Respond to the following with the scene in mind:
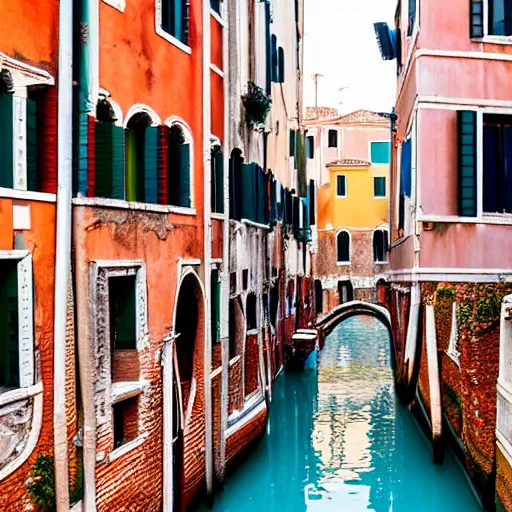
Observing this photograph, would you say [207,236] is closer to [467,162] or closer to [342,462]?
[467,162]

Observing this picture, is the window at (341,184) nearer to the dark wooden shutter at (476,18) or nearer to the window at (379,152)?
the window at (379,152)

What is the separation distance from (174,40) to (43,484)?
4516 millimetres

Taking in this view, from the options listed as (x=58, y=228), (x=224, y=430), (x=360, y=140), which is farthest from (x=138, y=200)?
(x=360, y=140)

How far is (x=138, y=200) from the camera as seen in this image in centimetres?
791

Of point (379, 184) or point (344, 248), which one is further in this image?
point (344, 248)

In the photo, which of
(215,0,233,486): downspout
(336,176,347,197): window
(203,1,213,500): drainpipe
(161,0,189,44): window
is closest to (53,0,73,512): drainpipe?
(161,0,189,44): window

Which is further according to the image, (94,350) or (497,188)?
(497,188)

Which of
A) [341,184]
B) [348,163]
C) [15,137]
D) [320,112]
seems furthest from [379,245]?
[15,137]

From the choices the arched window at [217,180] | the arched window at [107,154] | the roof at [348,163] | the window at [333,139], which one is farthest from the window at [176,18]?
the window at [333,139]

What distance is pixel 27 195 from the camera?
580 centimetres

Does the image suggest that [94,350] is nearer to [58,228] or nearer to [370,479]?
[58,228]

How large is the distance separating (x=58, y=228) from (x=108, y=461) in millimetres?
2036

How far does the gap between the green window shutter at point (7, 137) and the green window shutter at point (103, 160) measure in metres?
1.01

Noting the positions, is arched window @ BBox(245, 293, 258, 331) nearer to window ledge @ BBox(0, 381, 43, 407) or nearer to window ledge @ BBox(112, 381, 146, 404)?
window ledge @ BBox(112, 381, 146, 404)
